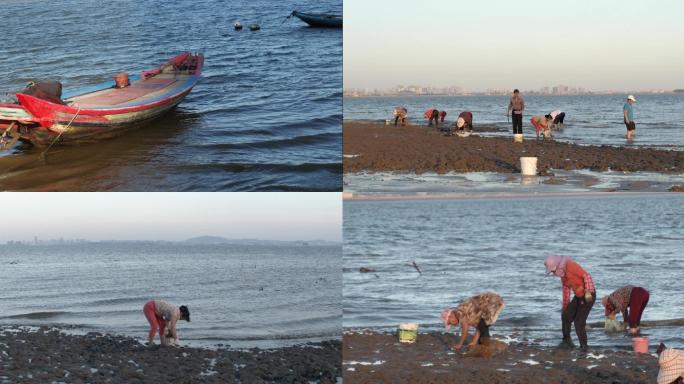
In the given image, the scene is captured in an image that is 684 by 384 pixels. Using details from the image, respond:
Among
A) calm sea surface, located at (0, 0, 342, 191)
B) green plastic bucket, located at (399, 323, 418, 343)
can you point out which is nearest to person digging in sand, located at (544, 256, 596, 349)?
green plastic bucket, located at (399, 323, 418, 343)

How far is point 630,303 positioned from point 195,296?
57.7ft

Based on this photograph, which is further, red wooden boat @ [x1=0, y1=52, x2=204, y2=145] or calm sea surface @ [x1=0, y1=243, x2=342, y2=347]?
calm sea surface @ [x1=0, y1=243, x2=342, y2=347]

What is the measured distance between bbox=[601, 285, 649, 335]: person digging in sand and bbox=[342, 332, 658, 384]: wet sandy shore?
2.12 ft

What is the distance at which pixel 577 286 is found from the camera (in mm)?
8836

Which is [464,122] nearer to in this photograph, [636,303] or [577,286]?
[636,303]

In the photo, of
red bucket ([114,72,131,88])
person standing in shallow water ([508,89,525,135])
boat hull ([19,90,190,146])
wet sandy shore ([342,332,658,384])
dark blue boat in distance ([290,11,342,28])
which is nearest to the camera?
wet sandy shore ([342,332,658,384])

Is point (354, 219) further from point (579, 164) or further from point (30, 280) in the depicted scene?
point (579, 164)

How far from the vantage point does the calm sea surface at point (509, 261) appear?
1118cm

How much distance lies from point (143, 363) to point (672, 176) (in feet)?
33.0

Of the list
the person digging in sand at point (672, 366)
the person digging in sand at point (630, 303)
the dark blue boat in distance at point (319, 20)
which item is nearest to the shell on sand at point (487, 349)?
the person digging in sand at point (630, 303)

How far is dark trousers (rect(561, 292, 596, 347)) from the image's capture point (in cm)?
881

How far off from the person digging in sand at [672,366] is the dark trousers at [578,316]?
2.15 metres

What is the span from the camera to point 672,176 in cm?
1591

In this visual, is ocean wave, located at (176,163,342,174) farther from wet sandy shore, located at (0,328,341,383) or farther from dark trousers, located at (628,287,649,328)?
dark trousers, located at (628,287,649,328)
